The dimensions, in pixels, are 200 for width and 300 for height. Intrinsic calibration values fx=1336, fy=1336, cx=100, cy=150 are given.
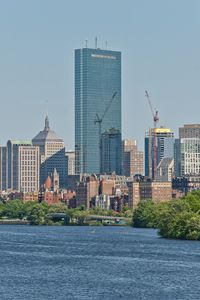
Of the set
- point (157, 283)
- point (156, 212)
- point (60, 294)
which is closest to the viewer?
point (60, 294)

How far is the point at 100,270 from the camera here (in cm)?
9575

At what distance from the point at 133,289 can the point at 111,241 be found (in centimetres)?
6171

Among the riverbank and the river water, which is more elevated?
the riverbank

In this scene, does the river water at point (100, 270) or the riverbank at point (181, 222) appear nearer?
the river water at point (100, 270)

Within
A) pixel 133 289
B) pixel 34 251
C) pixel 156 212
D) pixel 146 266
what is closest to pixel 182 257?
pixel 146 266

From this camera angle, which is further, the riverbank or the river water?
the riverbank

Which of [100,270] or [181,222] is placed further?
[181,222]

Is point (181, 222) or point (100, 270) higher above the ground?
point (181, 222)

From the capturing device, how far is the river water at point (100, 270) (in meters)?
80.6

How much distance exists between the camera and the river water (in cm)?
8056

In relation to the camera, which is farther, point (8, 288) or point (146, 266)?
point (146, 266)

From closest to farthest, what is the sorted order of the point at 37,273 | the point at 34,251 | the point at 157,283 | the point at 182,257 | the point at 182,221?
1. the point at 157,283
2. the point at 37,273
3. the point at 182,257
4. the point at 34,251
5. the point at 182,221

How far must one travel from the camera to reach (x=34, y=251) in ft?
395

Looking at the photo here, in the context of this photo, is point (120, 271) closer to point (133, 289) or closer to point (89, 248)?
point (133, 289)
